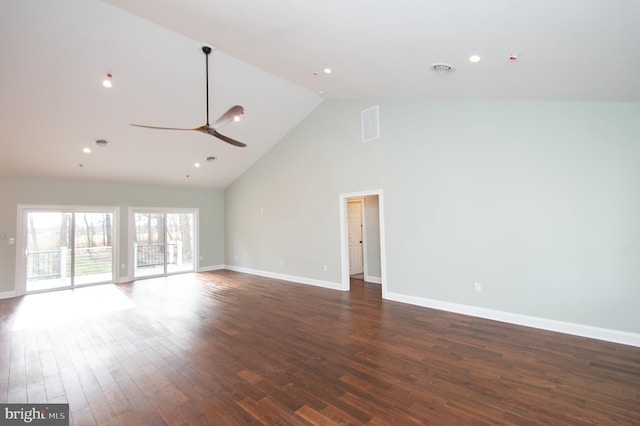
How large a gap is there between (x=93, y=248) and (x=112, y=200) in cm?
128

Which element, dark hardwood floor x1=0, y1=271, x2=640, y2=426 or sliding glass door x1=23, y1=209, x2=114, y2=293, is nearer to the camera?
dark hardwood floor x1=0, y1=271, x2=640, y2=426

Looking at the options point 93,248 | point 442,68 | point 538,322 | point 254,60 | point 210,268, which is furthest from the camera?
point 210,268

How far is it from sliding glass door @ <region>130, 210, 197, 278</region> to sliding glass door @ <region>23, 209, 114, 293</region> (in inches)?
25.2

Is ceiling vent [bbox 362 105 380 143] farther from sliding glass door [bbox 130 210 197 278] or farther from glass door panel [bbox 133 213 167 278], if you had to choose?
glass door panel [bbox 133 213 167 278]

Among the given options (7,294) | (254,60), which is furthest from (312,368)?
(7,294)

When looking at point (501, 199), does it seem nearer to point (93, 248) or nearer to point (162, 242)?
point (162, 242)

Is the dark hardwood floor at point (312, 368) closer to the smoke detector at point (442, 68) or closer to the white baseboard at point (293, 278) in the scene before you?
the white baseboard at point (293, 278)

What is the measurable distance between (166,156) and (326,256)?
14.2ft

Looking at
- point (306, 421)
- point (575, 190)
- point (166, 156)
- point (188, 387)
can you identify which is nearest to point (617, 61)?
point (575, 190)

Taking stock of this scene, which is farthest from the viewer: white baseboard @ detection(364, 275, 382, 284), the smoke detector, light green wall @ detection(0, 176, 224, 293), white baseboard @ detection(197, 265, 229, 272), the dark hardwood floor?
white baseboard @ detection(197, 265, 229, 272)

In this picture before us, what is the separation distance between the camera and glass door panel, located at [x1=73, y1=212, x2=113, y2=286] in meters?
7.38

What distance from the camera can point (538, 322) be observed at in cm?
390

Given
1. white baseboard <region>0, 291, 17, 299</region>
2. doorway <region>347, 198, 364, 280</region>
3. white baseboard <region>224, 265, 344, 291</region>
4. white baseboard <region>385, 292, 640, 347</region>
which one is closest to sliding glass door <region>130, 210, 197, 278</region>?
white baseboard <region>224, 265, 344, 291</region>

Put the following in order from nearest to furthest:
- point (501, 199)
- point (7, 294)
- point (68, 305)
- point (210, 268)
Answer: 1. point (501, 199)
2. point (68, 305)
3. point (7, 294)
4. point (210, 268)
